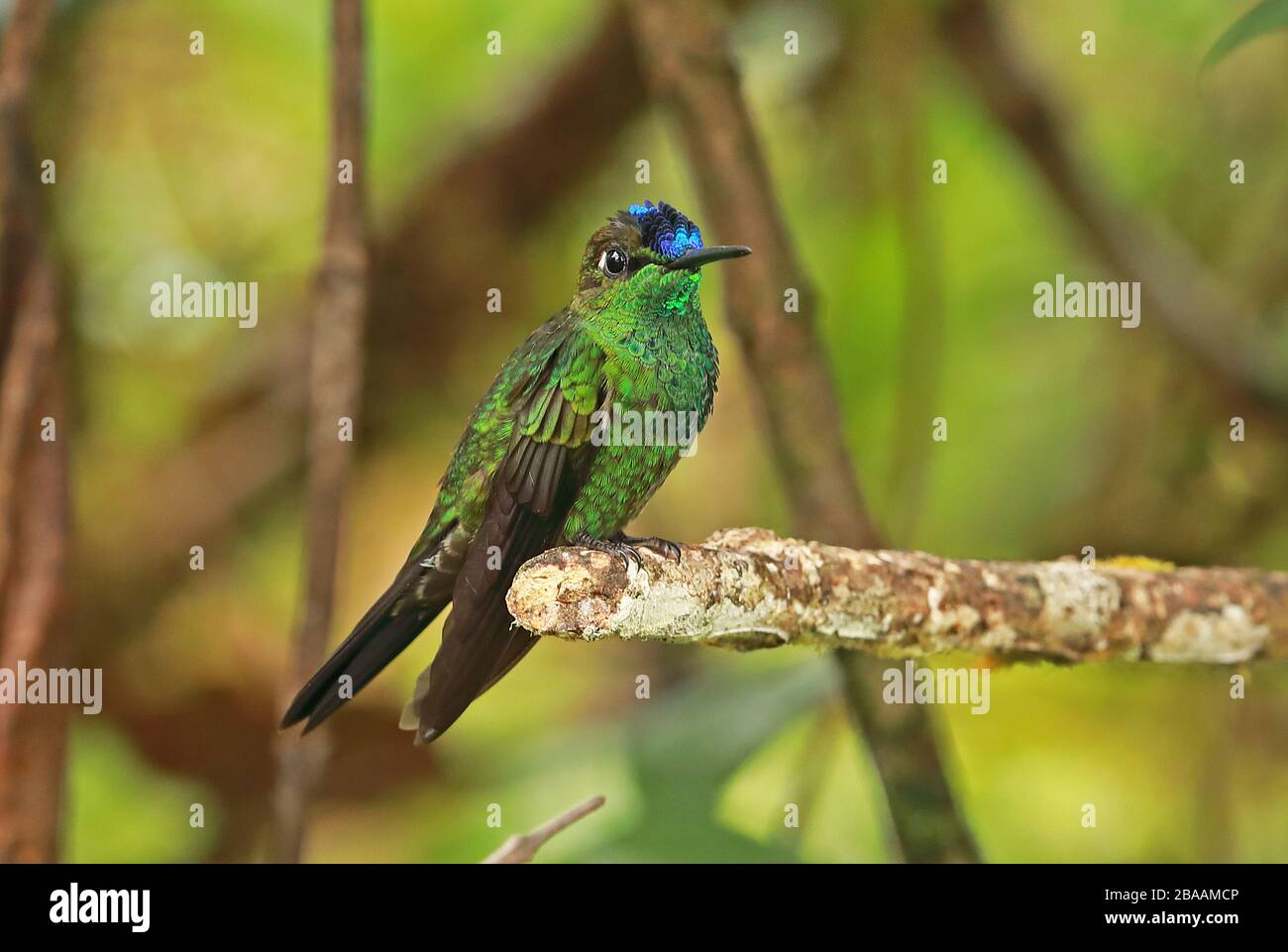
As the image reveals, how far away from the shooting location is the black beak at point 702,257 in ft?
7.91

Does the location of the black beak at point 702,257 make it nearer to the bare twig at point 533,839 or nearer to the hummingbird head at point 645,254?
the hummingbird head at point 645,254

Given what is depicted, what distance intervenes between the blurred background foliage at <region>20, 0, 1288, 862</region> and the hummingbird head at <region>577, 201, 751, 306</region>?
4.72 feet

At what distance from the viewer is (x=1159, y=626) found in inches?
108

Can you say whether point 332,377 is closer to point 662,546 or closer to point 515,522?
point 515,522

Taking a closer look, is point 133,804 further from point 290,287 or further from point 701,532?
point 701,532

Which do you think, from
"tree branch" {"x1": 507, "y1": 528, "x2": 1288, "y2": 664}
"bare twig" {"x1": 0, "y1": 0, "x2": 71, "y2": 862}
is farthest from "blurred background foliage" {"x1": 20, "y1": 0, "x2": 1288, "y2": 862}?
"tree branch" {"x1": 507, "y1": 528, "x2": 1288, "y2": 664}

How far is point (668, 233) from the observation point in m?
2.67
